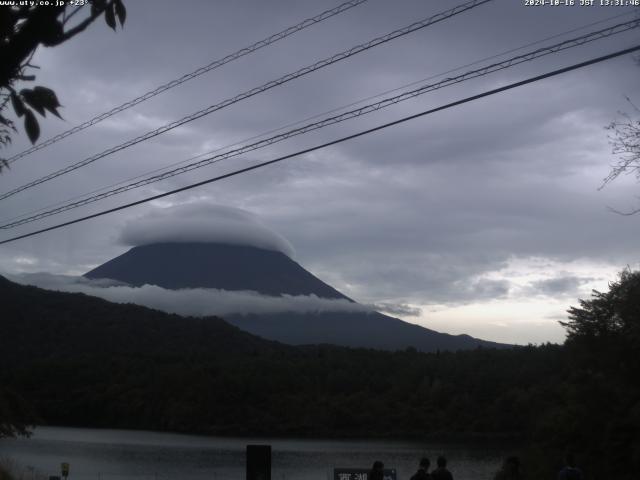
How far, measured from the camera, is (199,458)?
4528 cm

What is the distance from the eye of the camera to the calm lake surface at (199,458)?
3625cm

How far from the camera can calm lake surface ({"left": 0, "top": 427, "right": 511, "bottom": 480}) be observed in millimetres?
36250

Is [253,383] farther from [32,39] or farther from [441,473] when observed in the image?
[32,39]

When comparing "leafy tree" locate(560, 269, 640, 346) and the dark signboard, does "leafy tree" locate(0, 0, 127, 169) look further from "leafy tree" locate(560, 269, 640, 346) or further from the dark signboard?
"leafy tree" locate(560, 269, 640, 346)

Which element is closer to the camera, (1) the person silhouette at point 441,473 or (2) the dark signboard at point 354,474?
(1) the person silhouette at point 441,473

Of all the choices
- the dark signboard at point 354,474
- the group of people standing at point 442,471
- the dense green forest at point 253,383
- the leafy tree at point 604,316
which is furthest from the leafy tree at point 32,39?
the dense green forest at point 253,383

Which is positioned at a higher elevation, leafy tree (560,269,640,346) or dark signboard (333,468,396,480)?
leafy tree (560,269,640,346)

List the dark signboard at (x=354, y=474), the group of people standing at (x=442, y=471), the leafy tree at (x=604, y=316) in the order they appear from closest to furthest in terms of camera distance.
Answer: the group of people standing at (x=442, y=471)
the dark signboard at (x=354, y=474)
the leafy tree at (x=604, y=316)

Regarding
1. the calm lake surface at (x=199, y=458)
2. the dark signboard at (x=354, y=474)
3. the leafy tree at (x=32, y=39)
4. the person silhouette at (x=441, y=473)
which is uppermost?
the leafy tree at (x=32, y=39)

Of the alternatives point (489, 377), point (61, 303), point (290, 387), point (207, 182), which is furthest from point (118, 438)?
point (207, 182)

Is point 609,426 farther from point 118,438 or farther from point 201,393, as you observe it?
point 201,393

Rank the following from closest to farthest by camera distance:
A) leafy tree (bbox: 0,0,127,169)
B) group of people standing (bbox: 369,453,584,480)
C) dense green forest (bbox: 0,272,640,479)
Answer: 1. leafy tree (bbox: 0,0,127,169)
2. group of people standing (bbox: 369,453,584,480)
3. dense green forest (bbox: 0,272,640,479)

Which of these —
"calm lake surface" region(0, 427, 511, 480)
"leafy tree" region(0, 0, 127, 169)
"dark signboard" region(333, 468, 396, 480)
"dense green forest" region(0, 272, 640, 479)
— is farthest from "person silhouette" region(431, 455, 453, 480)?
"dense green forest" region(0, 272, 640, 479)

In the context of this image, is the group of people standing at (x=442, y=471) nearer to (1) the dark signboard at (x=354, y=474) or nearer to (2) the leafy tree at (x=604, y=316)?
(1) the dark signboard at (x=354, y=474)
